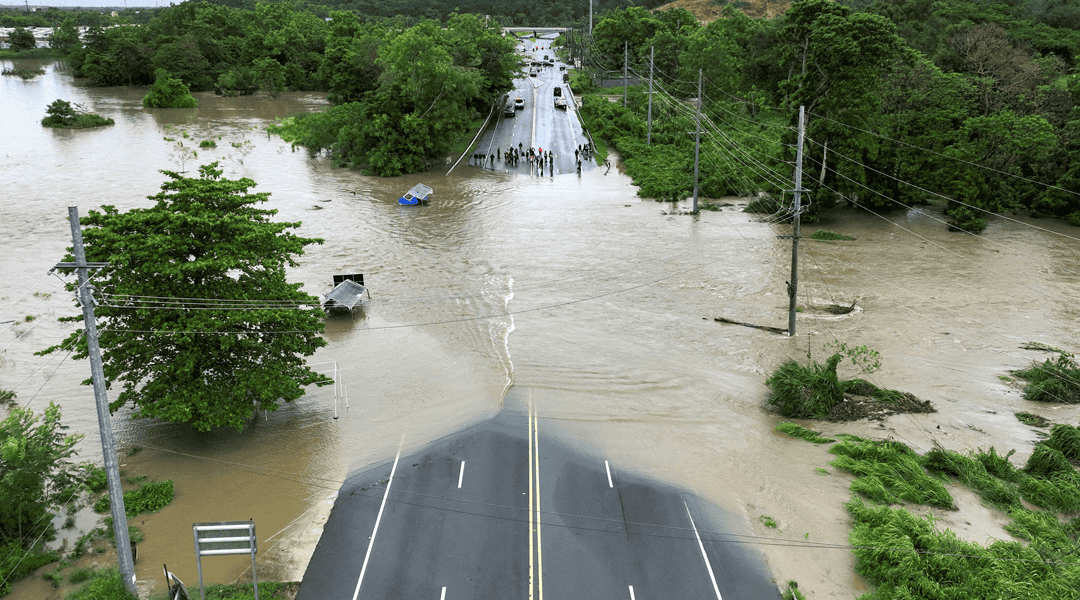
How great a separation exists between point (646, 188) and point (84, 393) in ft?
127

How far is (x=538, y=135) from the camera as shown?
247ft

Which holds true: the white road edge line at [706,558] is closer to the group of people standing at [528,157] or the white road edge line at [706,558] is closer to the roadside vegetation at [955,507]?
the roadside vegetation at [955,507]

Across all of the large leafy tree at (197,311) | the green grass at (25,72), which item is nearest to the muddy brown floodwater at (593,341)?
the large leafy tree at (197,311)

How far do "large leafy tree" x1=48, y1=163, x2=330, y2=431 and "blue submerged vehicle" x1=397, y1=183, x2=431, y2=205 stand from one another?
28.7m

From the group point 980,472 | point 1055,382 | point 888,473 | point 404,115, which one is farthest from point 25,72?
point 980,472

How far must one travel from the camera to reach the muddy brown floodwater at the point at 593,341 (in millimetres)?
20828

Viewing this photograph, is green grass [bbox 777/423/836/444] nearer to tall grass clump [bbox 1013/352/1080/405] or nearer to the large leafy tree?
tall grass clump [bbox 1013/352/1080/405]

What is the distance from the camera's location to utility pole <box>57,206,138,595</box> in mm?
14359

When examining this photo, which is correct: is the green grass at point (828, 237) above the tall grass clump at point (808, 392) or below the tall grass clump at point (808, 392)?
above

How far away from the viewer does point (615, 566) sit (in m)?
17.7

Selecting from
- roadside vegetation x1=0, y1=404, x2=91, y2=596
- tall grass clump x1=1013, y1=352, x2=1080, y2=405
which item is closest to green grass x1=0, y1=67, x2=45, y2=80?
roadside vegetation x1=0, y1=404, x2=91, y2=596

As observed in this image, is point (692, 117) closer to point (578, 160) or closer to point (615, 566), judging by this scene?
point (578, 160)

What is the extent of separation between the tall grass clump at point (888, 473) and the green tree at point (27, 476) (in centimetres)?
1968

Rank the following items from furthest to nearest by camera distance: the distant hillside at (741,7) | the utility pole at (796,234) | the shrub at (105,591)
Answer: the distant hillside at (741,7)
the utility pole at (796,234)
the shrub at (105,591)
